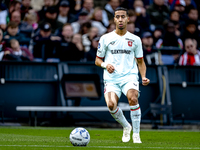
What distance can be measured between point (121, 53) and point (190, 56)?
8228 mm

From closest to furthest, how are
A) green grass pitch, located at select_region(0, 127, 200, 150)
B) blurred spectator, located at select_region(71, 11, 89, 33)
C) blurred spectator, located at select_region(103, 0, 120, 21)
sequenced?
1. green grass pitch, located at select_region(0, 127, 200, 150)
2. blurred spectator, located at select_region(71, 11, 89, 33)
3. blurred spectator, located at select_region(103, 0, 120, 21)

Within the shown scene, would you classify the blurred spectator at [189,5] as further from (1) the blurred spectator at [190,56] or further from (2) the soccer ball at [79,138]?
(2) the soccer ball at [79,138]

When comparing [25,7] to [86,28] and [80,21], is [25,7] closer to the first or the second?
[80,21]

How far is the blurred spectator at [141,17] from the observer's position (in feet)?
52.3

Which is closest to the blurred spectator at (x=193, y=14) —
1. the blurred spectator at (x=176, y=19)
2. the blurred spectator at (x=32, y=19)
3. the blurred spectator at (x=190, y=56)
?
the blurred spectator at (x=176, y=19)

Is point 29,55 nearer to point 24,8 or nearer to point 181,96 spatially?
point 24,8

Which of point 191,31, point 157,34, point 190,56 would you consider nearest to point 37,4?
point 157,34

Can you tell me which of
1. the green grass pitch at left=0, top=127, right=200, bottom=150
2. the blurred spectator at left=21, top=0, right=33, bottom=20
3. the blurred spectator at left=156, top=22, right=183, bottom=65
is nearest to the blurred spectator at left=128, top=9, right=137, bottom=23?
the blurred spectator at left=156, top=22, right=183, bottom=65

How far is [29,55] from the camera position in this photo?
14148mm

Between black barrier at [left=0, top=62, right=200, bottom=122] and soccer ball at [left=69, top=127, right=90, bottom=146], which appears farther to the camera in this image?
black barrier at [left=0, top=62, right=200, bottom=122]

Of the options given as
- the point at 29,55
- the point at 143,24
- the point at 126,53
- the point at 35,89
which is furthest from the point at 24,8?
the point at 126,53

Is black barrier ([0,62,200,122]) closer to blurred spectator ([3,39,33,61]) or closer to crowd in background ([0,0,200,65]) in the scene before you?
blurred spectator ([3,39,33,61])

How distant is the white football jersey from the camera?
25.8 ft

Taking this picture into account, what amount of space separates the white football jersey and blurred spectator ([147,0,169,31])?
29.3 feet
